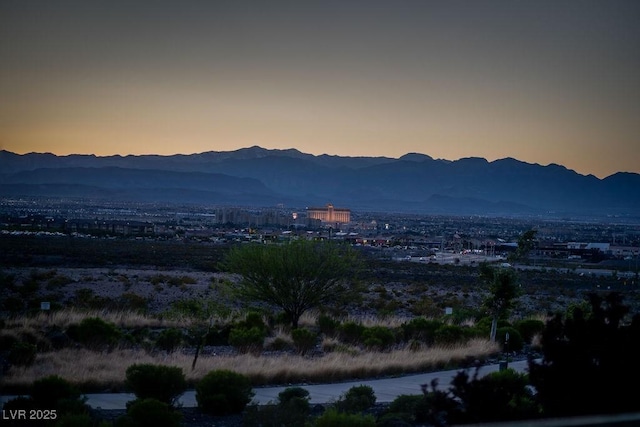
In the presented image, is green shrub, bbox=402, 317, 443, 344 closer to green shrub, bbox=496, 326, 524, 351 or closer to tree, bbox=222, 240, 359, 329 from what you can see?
green shrub, bbox=496, 326, 524, 351

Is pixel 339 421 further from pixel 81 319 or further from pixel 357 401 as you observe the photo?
pixel 81 319

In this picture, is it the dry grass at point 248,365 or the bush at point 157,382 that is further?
the dry grass at point 248,365

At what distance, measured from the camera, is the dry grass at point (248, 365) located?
13.5 metres

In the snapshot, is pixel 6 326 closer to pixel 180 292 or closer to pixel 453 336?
pixel 453 336

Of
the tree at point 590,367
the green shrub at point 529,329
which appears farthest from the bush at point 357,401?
the green shrub at point 529,329

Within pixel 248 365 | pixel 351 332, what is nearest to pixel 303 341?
pixel 351 332

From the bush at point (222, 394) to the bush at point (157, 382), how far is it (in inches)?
14.3

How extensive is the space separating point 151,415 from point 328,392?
4.53 metres

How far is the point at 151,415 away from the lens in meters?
9.63

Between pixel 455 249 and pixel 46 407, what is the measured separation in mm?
86325

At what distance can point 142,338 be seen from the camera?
19125mm

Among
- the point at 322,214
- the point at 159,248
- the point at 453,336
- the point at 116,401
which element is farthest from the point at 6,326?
the point at 322,214

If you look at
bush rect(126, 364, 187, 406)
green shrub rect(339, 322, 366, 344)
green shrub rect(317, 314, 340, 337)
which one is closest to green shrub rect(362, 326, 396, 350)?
green shrub rect(339, 322, 366, 344)

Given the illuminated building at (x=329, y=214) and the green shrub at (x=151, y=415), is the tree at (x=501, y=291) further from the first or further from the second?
the illuminated building at (x=329, y=214)
